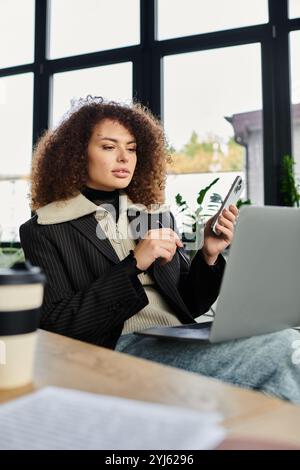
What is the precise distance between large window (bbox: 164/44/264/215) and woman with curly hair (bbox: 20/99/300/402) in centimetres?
142

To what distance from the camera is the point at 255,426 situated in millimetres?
407

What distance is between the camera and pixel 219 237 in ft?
4.82

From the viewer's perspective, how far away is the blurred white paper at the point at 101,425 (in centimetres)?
36

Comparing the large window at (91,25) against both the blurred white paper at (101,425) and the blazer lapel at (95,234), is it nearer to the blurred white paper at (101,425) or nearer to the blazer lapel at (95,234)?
the blazer lapel at (95,234)

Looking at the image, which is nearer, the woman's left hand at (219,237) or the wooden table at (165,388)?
the wooden table at (165,388)

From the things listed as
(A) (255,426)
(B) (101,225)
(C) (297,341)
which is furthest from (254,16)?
(A) (255,426)

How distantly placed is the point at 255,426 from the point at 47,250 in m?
1.06

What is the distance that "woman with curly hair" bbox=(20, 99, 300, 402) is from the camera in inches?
39.8

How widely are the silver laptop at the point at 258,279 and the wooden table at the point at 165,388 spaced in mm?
310

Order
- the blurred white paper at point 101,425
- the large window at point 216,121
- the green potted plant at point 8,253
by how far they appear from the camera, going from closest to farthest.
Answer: the blurred white paper at point 101,425 < the large window at point 216,121 < the green potted plant at point 8,253

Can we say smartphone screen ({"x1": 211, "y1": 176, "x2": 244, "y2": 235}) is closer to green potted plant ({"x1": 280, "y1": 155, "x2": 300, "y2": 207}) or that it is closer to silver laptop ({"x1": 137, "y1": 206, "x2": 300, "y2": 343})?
silver laptop ({"x1": 137, "y1": 206, "x2": 300, "y2": 343})

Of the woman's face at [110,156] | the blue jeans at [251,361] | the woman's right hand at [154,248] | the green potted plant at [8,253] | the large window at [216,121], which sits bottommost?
the blue jeans at [251,361]

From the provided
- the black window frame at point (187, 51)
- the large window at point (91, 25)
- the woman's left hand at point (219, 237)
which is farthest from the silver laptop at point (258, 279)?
the large window at point (91, 25)
